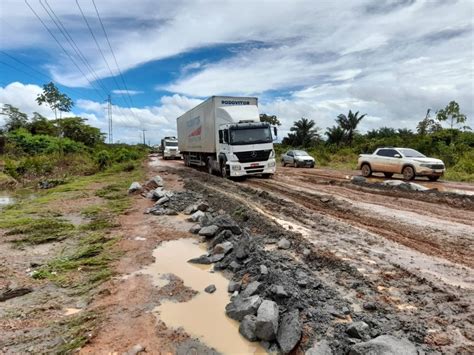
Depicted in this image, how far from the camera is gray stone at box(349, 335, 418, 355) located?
10.2 ft

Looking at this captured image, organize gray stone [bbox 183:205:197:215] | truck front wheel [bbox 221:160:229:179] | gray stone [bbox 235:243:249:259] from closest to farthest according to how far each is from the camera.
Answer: gray stone [bbox 235:243:249:259] < gray stone [bbox 183:205:197:215] < truck front wheel [bbox 221:160:229:179]

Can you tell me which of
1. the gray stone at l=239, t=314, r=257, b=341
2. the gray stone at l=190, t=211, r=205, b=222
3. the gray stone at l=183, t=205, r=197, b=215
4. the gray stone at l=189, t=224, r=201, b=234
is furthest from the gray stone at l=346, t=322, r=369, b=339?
the gray stone at l=183, t=205, r=197, b=215

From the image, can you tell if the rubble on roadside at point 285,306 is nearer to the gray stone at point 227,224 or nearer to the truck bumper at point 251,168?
the gray stone at point 227,224

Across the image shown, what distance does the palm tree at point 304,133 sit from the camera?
55.9 m

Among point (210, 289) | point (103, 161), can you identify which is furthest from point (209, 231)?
point (103, 161)

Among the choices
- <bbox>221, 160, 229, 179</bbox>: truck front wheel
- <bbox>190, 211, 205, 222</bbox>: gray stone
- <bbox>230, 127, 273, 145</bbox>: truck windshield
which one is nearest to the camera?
<bbox>190, 211, 205, 222</bbox>: gray stone

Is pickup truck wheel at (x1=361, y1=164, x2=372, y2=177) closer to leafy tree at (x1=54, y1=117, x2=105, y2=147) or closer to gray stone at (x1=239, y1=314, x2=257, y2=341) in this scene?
gray stone at (x1=239, y1=314, x2=257, y2=341)

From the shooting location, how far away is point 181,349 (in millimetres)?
3682

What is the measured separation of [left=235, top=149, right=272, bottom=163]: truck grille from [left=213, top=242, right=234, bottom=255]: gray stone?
976 cm

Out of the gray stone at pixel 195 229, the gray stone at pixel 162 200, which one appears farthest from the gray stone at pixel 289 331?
the gray stone at pixel 162 200

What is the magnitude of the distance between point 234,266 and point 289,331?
2.25 m

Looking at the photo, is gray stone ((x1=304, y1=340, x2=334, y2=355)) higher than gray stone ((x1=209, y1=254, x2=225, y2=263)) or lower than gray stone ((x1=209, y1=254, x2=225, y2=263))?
higher

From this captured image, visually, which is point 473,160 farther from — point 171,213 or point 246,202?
point 171,213

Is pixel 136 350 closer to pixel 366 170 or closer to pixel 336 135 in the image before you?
pixel 366 170
